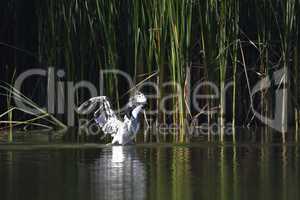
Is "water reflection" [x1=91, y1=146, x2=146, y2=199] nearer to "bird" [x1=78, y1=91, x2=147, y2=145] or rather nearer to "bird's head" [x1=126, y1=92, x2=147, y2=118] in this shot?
"bird" [x1=78, y1=91, x2=147, y2=145]

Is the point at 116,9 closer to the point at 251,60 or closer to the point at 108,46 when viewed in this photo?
the point at 108,46

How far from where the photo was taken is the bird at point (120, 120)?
904 cm

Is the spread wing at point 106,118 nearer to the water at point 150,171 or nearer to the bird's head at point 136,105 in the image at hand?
the bird's head at point 136,105

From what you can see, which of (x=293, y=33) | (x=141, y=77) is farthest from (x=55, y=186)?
(x=293, y=33)

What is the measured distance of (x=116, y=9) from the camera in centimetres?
1022

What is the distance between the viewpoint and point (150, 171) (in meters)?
6.96

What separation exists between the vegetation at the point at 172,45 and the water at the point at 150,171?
1.08 metres

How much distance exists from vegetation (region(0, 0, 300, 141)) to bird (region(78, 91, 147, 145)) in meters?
0.41

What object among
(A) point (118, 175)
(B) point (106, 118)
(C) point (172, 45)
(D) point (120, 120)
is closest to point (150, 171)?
(A) point (118, 175)

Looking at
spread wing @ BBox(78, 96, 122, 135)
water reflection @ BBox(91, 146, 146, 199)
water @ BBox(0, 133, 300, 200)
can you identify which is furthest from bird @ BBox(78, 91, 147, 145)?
water reflection @ BBox(91, 146, 146, 199)

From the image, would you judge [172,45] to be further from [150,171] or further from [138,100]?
[150,171]

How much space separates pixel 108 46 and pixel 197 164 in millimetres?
2787

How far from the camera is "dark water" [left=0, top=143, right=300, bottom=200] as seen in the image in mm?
5871

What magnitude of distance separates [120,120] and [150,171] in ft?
8.24
